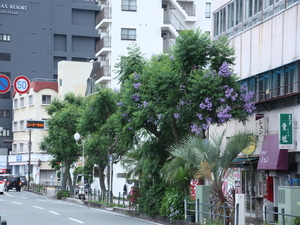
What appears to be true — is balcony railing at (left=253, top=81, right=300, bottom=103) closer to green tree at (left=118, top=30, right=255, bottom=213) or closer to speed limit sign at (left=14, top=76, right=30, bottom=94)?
green tree at (left=118, top=30, right=255, bottom=213)

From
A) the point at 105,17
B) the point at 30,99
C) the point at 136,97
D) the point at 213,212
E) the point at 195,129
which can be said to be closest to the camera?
the point at 213,212

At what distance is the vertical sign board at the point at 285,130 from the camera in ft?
80.7

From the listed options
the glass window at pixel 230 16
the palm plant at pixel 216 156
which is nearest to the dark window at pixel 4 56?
the glass window at pixel 230 16

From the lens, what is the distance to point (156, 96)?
87.0ft

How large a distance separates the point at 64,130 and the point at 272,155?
34.2 m

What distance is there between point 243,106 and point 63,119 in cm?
3283

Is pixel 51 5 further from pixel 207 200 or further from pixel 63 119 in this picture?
pixel 207 200

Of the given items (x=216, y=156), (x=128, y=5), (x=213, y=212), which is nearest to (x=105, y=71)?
(x=128, y=5)

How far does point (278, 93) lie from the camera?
2720 cm

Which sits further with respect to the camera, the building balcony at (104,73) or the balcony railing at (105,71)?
the balcony railing at (105,71)

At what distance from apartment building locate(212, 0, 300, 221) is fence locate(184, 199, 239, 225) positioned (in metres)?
2.93

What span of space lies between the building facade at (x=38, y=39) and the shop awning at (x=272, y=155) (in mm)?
79333

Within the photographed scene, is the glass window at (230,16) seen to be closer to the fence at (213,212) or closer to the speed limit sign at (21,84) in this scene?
the fence at (213,212)

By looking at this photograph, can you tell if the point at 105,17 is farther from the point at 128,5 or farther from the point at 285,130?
the point at 285,130
